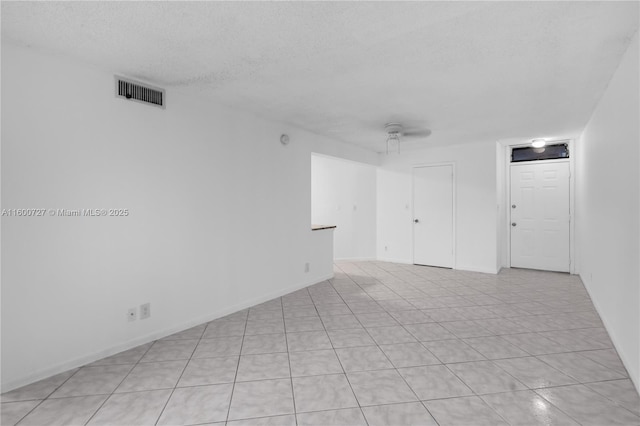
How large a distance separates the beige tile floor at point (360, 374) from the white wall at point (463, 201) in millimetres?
1937

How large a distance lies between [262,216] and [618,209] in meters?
3.33

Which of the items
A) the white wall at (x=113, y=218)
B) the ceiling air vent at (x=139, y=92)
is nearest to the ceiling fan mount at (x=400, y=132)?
the white wall at (x=113, y=218)

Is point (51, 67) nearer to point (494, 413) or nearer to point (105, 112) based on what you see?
point (105, 112)

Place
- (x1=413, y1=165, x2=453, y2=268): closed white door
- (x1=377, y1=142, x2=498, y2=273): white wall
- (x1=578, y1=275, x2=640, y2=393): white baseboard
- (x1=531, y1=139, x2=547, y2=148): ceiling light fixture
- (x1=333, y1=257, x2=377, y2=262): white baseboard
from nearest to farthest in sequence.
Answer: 1. (x1=578, y1=275, x2=640, y2=393): white baseboard
2. (x1=531, y1=139, x2=547, y2=148): ceiling light fixture
3. (x1=377, y1=142, x2=498, y2=273): white wall
4. (x1=413, y1=165, x2=453, y2=268): closed white door
5. (x1=333, y1=257, x2=377, y2=262): white baseboard

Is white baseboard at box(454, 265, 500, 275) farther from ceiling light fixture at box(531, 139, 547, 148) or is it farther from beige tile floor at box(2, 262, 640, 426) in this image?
ceiling light fixture at box(531, 139, 547, 148)

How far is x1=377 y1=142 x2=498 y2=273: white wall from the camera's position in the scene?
5.42 metres

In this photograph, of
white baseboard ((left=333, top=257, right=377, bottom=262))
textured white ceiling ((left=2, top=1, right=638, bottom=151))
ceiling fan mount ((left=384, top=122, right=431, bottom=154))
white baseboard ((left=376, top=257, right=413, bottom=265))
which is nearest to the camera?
textured white ceiling ((left=2, top=1, right=638, bottom=151))

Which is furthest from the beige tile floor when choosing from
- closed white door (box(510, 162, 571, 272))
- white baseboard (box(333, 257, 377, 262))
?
white baseboard (box(333, 257, 377, 262))

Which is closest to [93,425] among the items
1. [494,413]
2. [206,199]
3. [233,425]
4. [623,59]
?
[233,425]

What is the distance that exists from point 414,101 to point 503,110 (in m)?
1.17

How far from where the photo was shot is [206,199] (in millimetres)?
3221

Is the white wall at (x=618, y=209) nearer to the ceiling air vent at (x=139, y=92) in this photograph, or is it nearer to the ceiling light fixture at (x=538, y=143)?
the ceiling light fixture at (x=538, y=143)

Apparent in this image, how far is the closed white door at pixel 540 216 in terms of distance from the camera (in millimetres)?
5477

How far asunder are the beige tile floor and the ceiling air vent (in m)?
2.08
